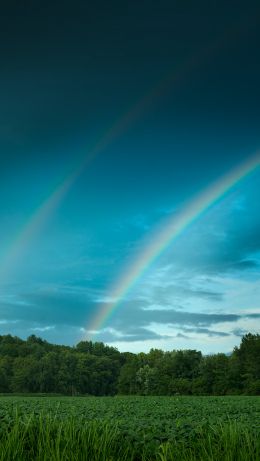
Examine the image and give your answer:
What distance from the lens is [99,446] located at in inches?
373

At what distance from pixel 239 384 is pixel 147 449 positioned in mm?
104726

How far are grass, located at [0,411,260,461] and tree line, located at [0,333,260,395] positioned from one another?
9625cm

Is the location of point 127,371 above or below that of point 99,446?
above

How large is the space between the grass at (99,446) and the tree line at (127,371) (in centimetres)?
9625

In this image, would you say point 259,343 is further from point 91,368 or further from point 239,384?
point 91,368

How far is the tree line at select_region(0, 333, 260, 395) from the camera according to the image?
361 ft

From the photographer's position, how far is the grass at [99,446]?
898cm

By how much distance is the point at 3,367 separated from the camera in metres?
160

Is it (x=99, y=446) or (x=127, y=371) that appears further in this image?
(x=127, y=371)

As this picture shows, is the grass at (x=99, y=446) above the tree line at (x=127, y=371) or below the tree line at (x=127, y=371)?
below

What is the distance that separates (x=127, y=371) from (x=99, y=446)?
446ft

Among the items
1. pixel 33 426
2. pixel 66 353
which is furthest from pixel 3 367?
pixel 33 426

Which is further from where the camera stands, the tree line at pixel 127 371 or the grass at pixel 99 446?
the tree line at pixel 127 371

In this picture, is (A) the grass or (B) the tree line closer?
(A) the grass
